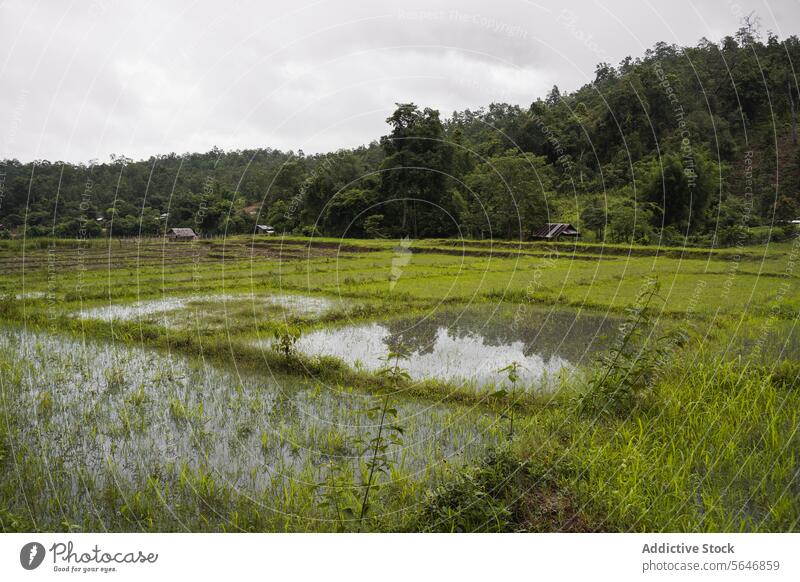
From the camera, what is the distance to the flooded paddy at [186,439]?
3.49m

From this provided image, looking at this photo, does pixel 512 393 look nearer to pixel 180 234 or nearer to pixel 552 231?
pixel 552 231

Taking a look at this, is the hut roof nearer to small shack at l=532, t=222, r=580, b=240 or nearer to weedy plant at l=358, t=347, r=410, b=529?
small shack at l=532, t=222, r=580, b=240

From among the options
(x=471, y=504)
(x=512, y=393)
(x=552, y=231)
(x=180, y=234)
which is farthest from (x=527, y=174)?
(x=471, y=504)

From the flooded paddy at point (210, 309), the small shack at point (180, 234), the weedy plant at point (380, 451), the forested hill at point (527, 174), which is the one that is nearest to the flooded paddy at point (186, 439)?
the weedy plant at point (380, 451)

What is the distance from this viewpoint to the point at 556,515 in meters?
3.20

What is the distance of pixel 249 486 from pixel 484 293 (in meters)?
10.5

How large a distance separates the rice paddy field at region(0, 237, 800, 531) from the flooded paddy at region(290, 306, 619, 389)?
2.7 inches

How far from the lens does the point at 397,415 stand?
496 cm

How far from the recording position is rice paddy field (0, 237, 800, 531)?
3.24 meters

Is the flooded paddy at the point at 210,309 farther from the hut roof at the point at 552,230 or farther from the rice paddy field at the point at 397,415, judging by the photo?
the hut roof at the point at 552,230

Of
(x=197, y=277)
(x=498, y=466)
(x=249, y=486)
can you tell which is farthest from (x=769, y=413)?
(x=197, y=277)

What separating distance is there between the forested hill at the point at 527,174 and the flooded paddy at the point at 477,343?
489 cm
